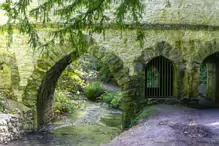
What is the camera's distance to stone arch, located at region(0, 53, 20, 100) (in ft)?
33.3

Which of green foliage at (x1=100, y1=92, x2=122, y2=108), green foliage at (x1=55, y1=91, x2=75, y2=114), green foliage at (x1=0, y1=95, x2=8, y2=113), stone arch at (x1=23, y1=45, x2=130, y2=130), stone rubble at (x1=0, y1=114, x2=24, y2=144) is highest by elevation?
stone arch at (x1=23, y1=45, x2=130, y2=130)

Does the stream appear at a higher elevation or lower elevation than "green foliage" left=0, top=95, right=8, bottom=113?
lower

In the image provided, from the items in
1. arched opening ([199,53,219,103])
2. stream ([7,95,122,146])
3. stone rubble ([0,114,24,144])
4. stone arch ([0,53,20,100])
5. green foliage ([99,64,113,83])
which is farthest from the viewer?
green foliage ([99,64,113,83])

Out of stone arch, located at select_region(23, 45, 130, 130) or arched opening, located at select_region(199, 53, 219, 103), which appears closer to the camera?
stone arch, located at select_region(23, 45, 130, 130)

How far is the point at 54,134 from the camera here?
10039mm

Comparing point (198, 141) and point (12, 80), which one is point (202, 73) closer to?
point (12, 80)

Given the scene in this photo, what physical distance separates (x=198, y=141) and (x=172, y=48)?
496cm

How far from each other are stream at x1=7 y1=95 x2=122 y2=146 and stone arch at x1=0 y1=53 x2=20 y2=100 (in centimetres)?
163

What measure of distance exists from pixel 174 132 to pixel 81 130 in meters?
5.04

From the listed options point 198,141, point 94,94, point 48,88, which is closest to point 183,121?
point 198,141

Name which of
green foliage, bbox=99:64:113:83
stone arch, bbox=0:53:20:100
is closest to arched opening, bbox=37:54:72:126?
stone arch, bbox=0:53:20:100

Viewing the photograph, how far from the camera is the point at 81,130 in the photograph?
35.0 feet

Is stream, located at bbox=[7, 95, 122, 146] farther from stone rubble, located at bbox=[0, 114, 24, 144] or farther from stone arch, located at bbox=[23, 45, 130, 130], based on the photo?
stone arch, located at bbox=[23, 45, 130, 130]

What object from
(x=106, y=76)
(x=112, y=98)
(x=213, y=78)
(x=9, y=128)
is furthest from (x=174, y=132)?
(x=106, y=76)
